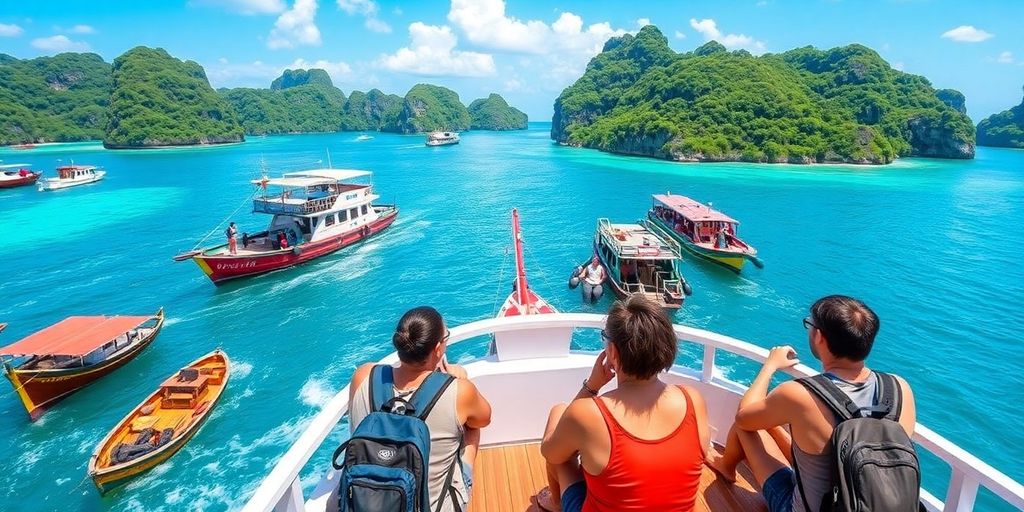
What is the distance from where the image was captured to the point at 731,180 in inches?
2462

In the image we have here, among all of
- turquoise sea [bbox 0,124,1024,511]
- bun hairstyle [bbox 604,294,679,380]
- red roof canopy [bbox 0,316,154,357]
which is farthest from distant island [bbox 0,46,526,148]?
bun hairstyle [bbox 604,294,679,380]

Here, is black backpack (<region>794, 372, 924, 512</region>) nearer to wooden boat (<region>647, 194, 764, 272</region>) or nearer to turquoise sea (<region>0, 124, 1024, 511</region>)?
turquoise sea (<region>0, 124, 1024, 511</region>)

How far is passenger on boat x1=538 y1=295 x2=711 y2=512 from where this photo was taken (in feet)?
7.37

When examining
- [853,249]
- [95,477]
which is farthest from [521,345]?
[853,249]

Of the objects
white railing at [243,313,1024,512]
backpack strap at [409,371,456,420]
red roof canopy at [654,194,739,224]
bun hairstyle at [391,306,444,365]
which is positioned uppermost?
bun hairstyle at [391,306,444,365]

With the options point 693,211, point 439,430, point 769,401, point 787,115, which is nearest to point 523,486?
point 439,430

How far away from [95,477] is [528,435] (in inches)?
501

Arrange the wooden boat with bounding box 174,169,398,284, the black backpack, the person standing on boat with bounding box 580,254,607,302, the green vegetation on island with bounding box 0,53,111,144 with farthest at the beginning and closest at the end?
the green vegetation on island with bounding box 0,53,111,144 → the wooden boat with bounding box 174,169,398,284 → the person standing on boat with bounding box 580,254,607,302 → the black backpack

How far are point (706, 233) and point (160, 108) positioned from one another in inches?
6174

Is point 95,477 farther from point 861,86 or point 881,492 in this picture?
point 861,86

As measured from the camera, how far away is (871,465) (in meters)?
2.17

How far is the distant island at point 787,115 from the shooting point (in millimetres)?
82250

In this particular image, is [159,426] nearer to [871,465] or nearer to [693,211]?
[871,465]

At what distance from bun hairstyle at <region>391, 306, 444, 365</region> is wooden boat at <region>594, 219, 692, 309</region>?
19.4m
